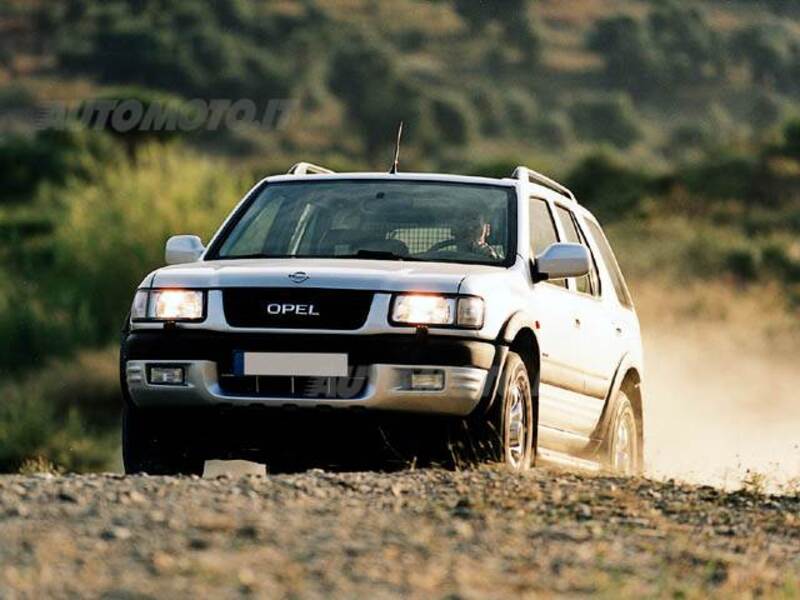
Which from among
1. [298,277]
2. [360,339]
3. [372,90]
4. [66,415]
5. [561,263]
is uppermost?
[372,90]

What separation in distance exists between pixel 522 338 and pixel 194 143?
261 feet

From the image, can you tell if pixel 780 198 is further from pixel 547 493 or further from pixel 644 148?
Result: pixel 547 493

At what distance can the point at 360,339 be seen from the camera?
930cm

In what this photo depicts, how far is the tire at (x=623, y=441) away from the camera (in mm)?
11625

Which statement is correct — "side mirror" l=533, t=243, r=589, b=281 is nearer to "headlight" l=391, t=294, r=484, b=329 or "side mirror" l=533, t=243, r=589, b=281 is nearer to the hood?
the hood

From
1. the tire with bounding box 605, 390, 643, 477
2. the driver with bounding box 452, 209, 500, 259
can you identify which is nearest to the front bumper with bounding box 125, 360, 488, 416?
the driver with bounding box 452, 209, 500, 259

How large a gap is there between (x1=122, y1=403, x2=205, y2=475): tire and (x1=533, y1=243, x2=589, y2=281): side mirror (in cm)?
186

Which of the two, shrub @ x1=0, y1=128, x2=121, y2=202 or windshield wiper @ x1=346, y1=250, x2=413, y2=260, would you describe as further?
shrub @ x1=0, y1=128, x2=121, y2=202

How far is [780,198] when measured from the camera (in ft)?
202

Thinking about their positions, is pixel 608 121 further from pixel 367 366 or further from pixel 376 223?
pixel 367 366

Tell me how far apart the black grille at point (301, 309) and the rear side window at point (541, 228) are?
4.94 feet

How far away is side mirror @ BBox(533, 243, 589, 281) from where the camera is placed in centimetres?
1020

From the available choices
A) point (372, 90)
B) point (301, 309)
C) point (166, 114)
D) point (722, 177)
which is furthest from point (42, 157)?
point (301, 309)

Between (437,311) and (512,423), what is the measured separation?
81 centimetres
